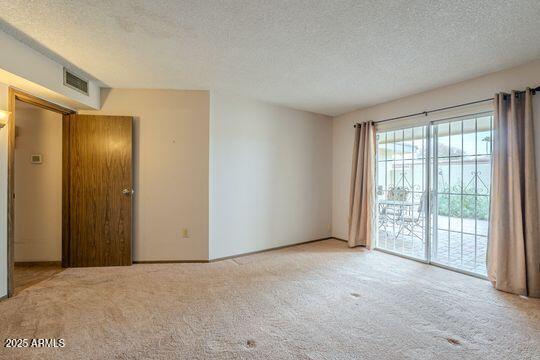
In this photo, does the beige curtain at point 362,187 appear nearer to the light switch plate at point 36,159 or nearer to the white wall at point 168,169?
the white wall at point 168,169

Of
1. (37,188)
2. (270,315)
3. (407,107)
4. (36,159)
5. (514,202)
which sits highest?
(407,107)

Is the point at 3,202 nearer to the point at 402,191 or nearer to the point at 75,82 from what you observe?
the point at 75,82

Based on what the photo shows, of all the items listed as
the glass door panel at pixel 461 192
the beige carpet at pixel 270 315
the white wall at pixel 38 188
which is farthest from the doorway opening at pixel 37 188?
the glass door panel at pixel 461 192

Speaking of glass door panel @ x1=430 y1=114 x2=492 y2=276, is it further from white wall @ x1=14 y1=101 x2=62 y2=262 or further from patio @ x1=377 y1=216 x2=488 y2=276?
white wall @ x1=14 y1=101 x2=62 y2=262

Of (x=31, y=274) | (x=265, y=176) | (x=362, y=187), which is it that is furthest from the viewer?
(x=362, y=187)

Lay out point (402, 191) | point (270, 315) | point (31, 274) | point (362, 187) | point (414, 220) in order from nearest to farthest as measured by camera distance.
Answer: point (270, 315) < point (31, 274) < point (414, 220) < point (402, 191) < point (362, 187)

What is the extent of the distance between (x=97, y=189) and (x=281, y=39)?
2998 mm

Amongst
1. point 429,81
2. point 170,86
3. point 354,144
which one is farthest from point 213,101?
point 429,81

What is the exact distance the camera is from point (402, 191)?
4.19 metres

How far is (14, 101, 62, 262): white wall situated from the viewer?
3.53 meters

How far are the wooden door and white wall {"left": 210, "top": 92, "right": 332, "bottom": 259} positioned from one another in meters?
1.15

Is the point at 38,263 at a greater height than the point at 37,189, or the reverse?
the point at 37,189

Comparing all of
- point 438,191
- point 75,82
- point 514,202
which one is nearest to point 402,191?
point 438,191

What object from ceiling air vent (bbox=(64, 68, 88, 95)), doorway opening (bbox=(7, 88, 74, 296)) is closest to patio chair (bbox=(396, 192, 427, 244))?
ceiling air vent (bbox=(64, 68, 88, 95))
